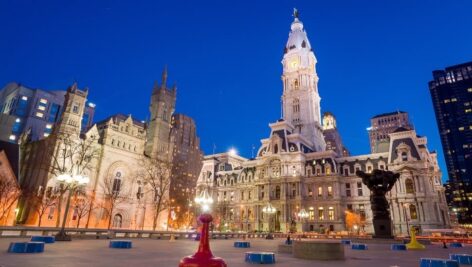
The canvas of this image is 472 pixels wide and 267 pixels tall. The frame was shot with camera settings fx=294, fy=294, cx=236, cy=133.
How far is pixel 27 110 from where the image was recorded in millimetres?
90000

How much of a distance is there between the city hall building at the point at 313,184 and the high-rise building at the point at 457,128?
90.8m

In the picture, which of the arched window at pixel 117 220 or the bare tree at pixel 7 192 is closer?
the bare tree at pixel 7 192

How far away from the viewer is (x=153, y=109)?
274 feet

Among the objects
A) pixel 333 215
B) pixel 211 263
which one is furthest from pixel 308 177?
pixel 211 263

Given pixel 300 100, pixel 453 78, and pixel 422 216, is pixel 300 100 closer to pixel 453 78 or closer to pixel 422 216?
pixel 422 216

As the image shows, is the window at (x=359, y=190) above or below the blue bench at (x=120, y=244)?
above

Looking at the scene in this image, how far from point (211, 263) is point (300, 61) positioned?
95.8 m

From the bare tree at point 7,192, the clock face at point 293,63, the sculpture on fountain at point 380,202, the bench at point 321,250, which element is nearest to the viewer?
the bench at point 321,250

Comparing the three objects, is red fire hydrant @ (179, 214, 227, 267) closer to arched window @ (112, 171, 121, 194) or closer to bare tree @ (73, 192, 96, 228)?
bare tree @ (73, 192, 96, 228)

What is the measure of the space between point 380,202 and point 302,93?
65.4 meters

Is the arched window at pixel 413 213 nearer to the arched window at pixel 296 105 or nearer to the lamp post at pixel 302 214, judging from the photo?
the lamp post at pixel 302 214

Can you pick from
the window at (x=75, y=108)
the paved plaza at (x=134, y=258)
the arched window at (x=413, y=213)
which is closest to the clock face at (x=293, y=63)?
the arched window at (x=413, y=213)

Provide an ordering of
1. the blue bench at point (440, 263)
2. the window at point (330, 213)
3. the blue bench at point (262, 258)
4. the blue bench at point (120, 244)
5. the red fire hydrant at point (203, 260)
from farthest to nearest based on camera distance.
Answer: the window at point (330, 213) → the blue bench at point (120, 244) → the blue bench at point (262, 258) → the blue bench at point (440, 263) → the red fire hydrant at point (203, 260)

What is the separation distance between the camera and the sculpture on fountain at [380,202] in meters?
26.8
